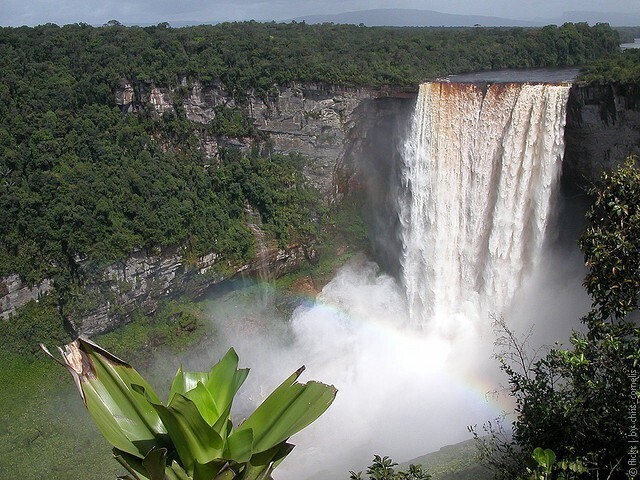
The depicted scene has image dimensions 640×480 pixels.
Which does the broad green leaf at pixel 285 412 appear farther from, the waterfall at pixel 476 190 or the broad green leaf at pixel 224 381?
the waterfall at pixel 476 190

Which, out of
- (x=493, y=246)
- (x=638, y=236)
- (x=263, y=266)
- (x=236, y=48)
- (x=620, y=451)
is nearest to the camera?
(x=620, y=451)

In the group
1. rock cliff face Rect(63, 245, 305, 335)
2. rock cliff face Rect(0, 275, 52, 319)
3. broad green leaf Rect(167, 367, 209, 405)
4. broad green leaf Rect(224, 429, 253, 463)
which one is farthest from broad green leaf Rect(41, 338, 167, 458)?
rock cliff face Rect(0, 275, 52, 319)

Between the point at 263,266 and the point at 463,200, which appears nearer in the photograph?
the point at 463,200

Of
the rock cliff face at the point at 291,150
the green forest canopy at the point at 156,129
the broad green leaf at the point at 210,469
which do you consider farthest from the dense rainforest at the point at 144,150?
the broad green leaf at the point at 210,469

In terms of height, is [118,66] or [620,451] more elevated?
[118,66]

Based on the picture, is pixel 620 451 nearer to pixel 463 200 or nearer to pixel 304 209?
pixel 463 200

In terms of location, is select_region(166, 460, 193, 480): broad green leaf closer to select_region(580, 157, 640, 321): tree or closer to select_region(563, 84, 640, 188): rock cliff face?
select_region(580, 157, 640, 321): tree

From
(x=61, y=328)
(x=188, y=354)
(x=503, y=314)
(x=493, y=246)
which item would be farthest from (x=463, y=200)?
(x=61, y=328)
